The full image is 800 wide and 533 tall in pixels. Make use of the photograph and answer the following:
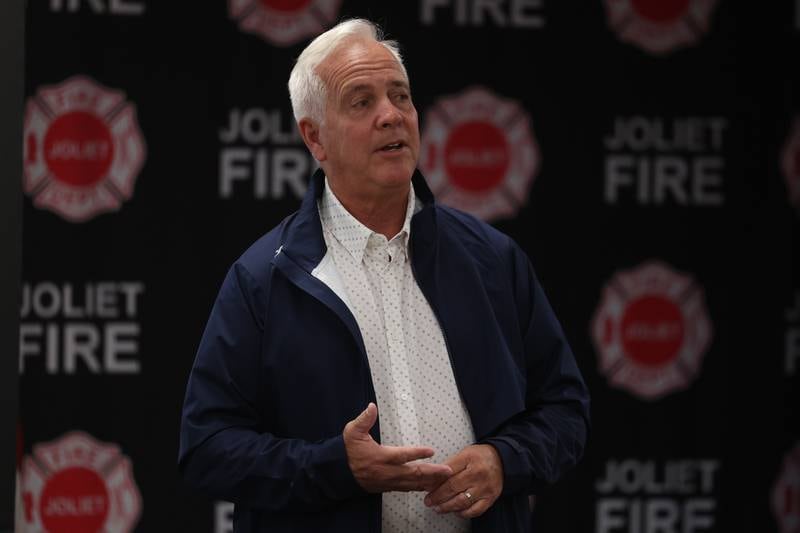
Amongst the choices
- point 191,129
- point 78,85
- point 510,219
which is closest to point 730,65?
point 510,219

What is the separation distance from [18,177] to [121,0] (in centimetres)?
219

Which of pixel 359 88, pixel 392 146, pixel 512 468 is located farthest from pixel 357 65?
pixel 512 468

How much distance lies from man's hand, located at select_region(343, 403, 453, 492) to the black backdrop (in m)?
2.01

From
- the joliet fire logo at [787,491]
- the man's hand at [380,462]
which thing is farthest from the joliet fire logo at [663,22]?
the man's hand at [380,462]

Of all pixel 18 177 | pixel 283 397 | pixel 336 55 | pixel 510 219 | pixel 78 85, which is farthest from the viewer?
pixel 510 219

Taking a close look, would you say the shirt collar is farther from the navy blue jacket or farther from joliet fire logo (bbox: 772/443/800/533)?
joliet fire logo (bbox: 772/443/800/533)

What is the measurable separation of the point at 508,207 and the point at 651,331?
26.1 inches

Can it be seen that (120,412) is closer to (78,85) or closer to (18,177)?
(78,85)

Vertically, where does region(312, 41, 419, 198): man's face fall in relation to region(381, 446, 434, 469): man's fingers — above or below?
above

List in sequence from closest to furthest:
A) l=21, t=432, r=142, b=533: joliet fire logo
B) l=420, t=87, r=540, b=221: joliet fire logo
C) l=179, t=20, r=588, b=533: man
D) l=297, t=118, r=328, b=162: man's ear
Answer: l=179, t=20, r=588, b=533: man, l=297, t=118, r=328, b=162: man's ear, l=21, t=432, r=142, b=533: joliet fire logo, l=420, t=87, r=540, b=221: joliet fire logo

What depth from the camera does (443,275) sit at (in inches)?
87.0

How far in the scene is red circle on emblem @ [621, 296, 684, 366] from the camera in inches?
163

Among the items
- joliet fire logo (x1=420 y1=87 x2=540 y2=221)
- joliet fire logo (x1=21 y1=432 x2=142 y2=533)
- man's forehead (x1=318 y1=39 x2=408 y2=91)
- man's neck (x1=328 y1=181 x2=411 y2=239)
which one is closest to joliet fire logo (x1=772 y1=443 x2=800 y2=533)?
joliet fire logo (x1=420 y1=87 x2=540 y2=221)

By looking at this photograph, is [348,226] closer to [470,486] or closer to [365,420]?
[365,420]
